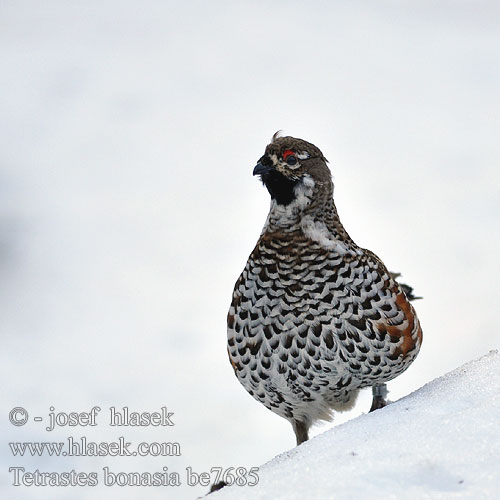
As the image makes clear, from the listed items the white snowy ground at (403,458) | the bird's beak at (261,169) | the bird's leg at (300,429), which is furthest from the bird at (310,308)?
the white snowy ground at (403,458)

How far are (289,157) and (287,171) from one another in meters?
0.11

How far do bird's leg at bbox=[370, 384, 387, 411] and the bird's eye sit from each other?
1760 millimetres

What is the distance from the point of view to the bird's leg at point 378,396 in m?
6.04

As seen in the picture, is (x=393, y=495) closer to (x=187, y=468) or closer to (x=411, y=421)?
(x=411, y=421)

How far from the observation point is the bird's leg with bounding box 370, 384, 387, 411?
19.8ft

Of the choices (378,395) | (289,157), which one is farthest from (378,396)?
(289,157)

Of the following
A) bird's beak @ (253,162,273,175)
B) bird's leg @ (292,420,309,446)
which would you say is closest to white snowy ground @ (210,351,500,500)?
bird's leg @ (292,420,309,446)

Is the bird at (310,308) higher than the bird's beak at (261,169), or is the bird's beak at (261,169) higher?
the bird's beak at (261,169)

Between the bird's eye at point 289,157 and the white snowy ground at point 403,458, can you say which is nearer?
the white snowy ground at point 403,458

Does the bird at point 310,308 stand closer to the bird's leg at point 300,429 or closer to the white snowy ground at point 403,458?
the bird's leg at point 300,429

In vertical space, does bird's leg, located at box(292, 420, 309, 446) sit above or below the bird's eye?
below

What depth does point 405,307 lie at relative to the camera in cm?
593

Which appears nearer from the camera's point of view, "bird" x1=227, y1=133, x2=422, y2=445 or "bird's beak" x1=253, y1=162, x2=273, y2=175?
"bird" x1=227, y1=133, x2=422, y2=445

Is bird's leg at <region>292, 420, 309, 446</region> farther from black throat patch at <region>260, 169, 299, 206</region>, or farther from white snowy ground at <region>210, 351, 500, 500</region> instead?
black throat patch at <region>260, 169, 299, 206</region>
